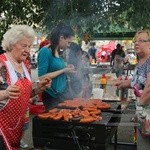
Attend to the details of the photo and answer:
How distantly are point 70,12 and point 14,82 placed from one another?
504 cm

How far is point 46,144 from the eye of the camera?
320 cm

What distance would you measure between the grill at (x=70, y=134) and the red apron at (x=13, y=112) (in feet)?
1.69

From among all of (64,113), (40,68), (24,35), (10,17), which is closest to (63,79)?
(40,68)

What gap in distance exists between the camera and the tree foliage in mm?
7109

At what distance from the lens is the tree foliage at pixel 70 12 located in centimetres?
711

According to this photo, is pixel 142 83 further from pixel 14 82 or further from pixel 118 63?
pixel 118 63

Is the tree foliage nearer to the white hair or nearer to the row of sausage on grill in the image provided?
the row of sausage on grill

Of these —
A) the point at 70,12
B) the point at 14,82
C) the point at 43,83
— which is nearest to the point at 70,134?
the point at 43,83

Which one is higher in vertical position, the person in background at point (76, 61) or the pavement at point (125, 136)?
the person in background at point (76, 61)

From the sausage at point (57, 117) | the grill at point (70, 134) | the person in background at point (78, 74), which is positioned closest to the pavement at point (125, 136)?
the grill at point (70, 134)

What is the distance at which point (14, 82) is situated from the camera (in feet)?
8.29

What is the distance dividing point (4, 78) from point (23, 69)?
0.27 meters

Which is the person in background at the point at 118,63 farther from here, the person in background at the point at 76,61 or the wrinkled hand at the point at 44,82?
the wrinkled hand at the point at 44,82

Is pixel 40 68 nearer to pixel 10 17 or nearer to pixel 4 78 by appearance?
pixel 4 78
